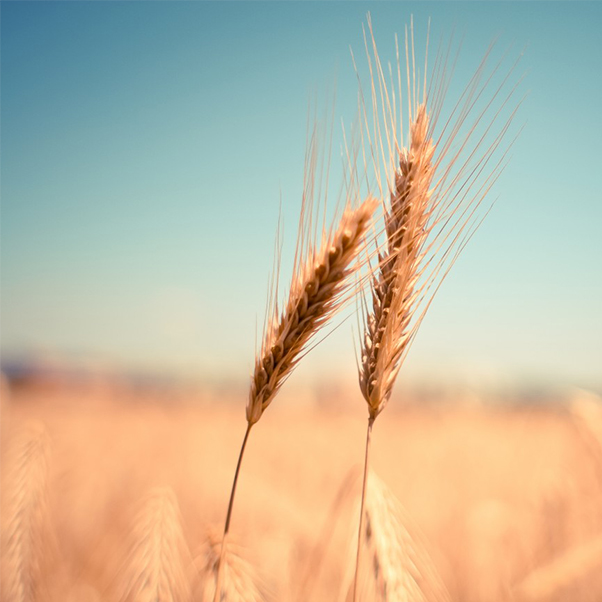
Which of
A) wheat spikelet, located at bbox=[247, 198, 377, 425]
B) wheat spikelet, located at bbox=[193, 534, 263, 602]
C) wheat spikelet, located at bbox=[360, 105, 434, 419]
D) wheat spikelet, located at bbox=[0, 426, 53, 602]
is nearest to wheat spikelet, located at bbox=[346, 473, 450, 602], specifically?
wheat spikelet, located at bbox=[193, 534, 263, 602]

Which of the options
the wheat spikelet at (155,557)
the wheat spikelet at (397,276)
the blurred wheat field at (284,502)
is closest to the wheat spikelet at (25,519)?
the blurred wheat field at (284,502)

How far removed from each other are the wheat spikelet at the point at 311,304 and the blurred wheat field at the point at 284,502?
1.89 feet

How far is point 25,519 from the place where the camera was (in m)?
1.83

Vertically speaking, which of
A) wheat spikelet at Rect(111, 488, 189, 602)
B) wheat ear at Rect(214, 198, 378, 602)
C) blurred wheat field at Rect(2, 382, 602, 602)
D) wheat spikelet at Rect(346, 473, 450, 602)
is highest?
wheat ear at Rect(214, 198, 378, 602)

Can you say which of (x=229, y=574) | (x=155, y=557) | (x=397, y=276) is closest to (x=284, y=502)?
(x=155, y=557)

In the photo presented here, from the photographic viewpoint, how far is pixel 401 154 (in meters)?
1.39

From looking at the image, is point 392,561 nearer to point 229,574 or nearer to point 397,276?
point 229,574

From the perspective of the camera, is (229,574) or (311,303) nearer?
(311,303)

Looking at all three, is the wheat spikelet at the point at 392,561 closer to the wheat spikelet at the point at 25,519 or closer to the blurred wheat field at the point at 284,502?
the blurred wheat field at the point at 284,502

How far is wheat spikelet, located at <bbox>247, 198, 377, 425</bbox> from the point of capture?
1.12 meters

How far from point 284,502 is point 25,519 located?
1141 millimetres

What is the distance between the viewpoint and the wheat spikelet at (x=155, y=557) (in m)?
1.43

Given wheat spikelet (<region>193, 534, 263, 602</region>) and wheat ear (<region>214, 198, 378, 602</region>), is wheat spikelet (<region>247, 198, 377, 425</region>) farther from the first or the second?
wheat spikelet (<region>193, 534, 263, 602</region>)

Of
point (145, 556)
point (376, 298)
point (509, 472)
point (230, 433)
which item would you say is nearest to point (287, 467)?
point (230, 433)
